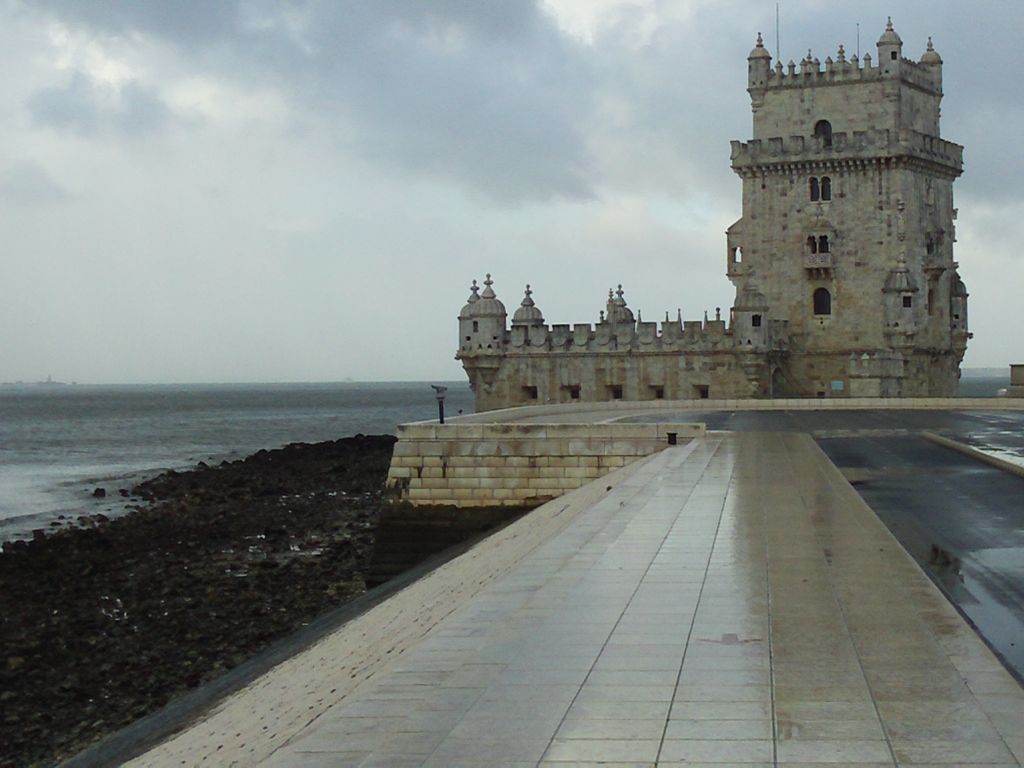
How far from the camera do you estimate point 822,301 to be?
182ft

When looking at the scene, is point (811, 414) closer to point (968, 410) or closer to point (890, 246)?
point (968, 410)

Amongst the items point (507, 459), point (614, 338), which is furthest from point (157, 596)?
point (614, 338)

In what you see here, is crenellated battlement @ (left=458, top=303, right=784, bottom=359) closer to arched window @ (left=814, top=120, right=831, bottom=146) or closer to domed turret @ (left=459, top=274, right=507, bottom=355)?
domed turret @ (left=459, top=274, right=507, bottom=355)

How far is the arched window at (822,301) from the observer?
5528cm

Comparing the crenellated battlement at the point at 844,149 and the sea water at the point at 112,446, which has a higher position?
the crenellated battlement at the point at 844,149

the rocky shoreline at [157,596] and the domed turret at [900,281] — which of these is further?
the domed turret at [900,281]

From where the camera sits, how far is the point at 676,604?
10.8 meters

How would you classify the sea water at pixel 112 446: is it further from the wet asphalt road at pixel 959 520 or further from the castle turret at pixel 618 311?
the wet asphalt road at pixel 959 520

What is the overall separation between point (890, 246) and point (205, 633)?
3940cm

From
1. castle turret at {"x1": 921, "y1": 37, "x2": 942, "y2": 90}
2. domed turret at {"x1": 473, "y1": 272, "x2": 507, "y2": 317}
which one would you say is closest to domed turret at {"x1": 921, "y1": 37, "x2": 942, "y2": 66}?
castle turret at {"x1": 921, "y1": 37, "x2": 942, "y2": 90}

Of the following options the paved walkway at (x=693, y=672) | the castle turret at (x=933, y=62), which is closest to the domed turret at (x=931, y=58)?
the castle turret at (x=933, y=62)

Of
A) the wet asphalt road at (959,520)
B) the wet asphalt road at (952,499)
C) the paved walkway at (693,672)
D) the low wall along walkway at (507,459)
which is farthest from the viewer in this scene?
the low wall along walkway at (507,459)

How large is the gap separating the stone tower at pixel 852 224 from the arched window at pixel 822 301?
41 millimetres

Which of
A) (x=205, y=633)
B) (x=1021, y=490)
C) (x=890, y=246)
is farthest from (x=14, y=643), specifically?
(x=890, y=246)
